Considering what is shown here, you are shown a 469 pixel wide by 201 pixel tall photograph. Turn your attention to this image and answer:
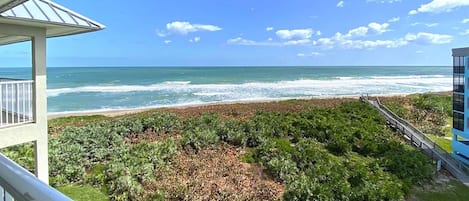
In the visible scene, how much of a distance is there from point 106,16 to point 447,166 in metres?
58.2

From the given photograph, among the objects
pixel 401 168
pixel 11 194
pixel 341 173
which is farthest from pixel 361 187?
pixel 11 194

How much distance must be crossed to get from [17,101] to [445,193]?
1355cm

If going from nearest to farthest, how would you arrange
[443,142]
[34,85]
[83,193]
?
[34,85], [83,193], [443,142]

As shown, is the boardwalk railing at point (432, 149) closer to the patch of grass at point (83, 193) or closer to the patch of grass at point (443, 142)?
the patch of grass at point (443, 142)

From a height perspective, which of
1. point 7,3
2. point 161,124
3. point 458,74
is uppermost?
point 7,3

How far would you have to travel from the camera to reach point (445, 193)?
1270cm

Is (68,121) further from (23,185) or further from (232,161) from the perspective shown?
(23,185)

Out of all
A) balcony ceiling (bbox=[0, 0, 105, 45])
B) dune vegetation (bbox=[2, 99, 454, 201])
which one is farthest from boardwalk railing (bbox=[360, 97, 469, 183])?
balcony ceiling (bbox=[0, 0, 105, 45])

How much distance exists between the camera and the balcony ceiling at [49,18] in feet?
16.9

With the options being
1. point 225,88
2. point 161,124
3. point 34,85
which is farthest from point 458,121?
point 225,88

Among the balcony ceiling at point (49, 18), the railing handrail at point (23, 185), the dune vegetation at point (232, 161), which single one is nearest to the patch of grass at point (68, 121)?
the dune vegetation at point (232, 161)

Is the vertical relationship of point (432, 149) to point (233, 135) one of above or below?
below

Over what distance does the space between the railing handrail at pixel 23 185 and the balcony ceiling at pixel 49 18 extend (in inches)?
179

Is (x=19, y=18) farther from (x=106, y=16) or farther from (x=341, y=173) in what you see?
(x=106, y=16)
